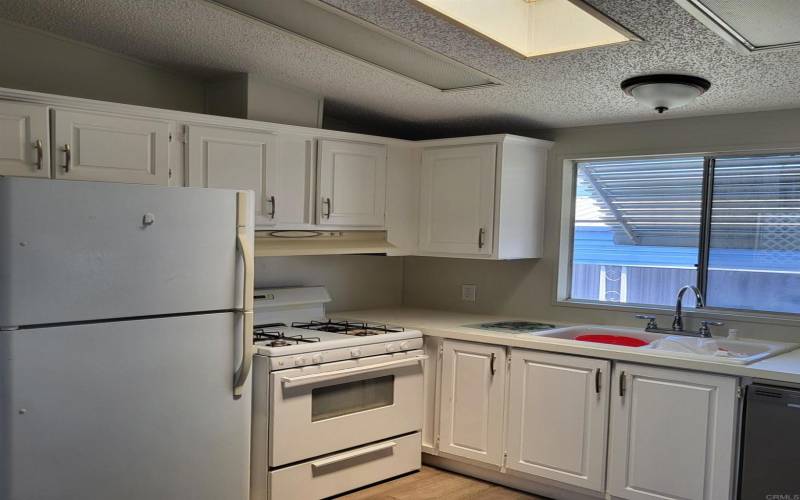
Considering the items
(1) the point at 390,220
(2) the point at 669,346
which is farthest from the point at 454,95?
(2) the point at 669,346

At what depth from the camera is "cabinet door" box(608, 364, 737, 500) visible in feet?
9.39

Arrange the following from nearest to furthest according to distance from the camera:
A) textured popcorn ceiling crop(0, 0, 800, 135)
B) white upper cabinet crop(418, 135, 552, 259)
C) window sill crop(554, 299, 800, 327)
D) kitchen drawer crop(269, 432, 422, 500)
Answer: textured popcorn ceiling crop(0, 0, 800, 135) → kitchen drawer crop(269, 432, 422, 500) → window sill crop(554, 299, 800, 327) → white upper cabinet crop(418, 135, 552, 259)

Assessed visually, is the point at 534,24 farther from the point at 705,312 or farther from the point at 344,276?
the point at 344,276

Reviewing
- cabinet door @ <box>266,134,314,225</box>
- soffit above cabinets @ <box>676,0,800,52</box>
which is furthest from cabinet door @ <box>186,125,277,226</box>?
soffit above cabinets @ <box>676,0,800,52</box>

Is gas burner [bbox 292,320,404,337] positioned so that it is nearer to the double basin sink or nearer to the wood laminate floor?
the double basin sink

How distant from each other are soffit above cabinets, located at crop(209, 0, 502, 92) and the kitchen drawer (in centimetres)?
190

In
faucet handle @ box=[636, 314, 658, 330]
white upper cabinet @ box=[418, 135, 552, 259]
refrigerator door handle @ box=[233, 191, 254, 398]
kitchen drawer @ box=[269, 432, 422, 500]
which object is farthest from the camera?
white upper cabinet @ box=[418, 135, 552, 259]

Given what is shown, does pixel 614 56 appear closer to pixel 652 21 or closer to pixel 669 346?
pixel 652 21

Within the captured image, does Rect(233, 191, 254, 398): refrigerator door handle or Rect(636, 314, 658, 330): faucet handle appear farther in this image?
Rect(636, 314, 658, 330): faucet handle

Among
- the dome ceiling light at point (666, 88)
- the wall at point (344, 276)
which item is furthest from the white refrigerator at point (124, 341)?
the dome ceiling light at point (666, 88)

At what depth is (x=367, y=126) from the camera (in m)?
4.43

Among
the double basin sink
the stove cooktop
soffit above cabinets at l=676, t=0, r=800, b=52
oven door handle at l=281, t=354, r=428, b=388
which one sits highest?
soffit above cabinets at l=676, t=0, r=800, b=52

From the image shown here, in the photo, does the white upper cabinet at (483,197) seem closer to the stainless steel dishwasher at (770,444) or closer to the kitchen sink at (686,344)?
the kitchen sink at (686,344)

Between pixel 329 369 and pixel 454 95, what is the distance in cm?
153
